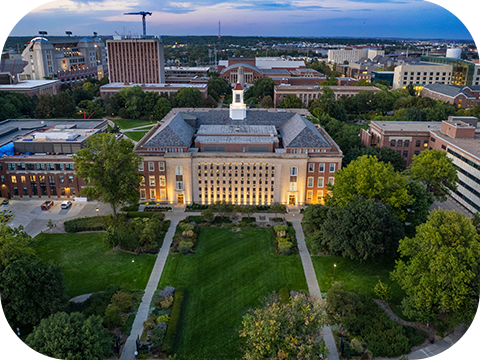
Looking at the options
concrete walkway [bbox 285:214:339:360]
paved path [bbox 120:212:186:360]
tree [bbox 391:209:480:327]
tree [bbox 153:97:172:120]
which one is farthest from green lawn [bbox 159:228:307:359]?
tree [bbox 153:97:172:120]

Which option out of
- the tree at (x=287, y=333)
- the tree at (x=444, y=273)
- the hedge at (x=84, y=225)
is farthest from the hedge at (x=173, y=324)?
the tree at (x=444, y=273)

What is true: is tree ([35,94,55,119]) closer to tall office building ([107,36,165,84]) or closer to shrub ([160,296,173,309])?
tall office building ([107,36,165,84])

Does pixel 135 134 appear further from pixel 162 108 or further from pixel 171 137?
pixel 171 137

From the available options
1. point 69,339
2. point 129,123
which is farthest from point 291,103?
point 69,339

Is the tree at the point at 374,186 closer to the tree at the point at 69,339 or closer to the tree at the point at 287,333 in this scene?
the tree at the point at 287,333

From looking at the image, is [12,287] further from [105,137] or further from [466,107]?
[466,107]

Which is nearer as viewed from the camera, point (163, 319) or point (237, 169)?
point (163, 319)
